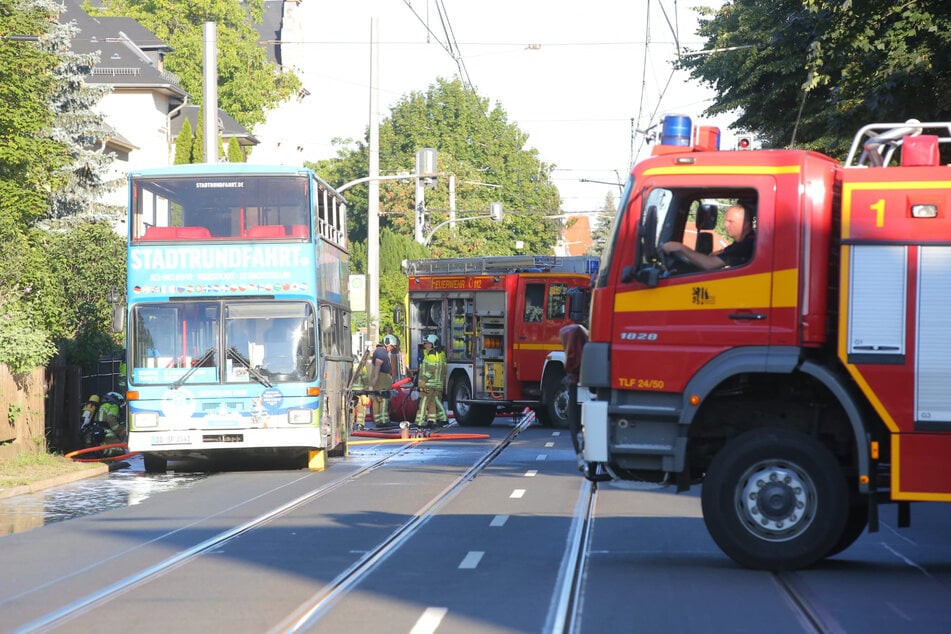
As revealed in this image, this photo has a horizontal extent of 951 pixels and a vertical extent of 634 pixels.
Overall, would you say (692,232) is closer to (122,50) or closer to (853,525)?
(853,525)

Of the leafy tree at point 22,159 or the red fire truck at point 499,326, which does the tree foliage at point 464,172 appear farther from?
the leafy tree at point 22,159

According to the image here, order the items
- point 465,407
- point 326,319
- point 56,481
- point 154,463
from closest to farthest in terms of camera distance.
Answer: point 56,481 < point 326,319 < point 154,463 < point 465,407

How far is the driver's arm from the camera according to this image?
33.8ft

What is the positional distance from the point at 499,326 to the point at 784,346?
19.0m

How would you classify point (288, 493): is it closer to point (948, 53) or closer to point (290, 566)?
point (290, 566)

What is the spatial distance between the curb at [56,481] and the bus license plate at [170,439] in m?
1.19

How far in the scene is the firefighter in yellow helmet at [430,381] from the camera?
→ 90.7 ft

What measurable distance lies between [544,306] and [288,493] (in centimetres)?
1266

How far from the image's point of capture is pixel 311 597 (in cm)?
895

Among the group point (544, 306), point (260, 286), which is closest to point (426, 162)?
point (544, 306)

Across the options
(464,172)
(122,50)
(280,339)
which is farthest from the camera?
(464,172)

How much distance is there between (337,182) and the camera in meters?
91.6

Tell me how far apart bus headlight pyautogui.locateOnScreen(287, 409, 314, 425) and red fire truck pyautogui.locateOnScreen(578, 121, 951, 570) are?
8743mm

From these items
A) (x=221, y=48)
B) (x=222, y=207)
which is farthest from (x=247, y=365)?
(x=221, y=48)
